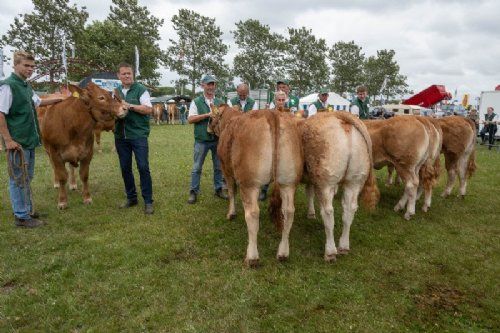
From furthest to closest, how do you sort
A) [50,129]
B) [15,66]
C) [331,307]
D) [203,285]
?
[50,129] → [15,66] → [203,285] → [331,307]

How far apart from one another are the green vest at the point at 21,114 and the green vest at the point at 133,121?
3.95ft

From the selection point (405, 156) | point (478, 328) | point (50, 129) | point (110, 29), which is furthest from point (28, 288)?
point (110, 29)

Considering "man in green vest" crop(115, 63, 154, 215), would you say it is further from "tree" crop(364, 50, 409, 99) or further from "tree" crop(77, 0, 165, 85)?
"tree" crop(364, 50, 409, 99)

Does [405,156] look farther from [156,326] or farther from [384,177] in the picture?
[156,326]

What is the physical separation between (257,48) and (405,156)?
5058cm

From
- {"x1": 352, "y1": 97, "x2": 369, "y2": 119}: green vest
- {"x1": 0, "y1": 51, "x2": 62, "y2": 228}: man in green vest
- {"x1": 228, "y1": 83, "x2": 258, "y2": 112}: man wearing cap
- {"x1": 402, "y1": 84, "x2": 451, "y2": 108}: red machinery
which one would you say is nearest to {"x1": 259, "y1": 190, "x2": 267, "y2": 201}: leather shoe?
{"x1": 228, "y1": 83, "x2": 258, "y2": 112}: man wearing cap

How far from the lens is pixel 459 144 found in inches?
266

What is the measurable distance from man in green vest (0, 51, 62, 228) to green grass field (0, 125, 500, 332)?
46 centimetres

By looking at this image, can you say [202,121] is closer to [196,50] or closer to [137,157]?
[137,157]

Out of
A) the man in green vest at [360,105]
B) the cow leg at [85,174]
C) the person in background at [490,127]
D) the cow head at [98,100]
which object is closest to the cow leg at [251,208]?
the cow head at [98,100]

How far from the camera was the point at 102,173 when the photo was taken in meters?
8.80

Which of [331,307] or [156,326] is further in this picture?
[331,307]

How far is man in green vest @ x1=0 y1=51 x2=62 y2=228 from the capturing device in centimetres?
450

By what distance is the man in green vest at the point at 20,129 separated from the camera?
4.50 m
